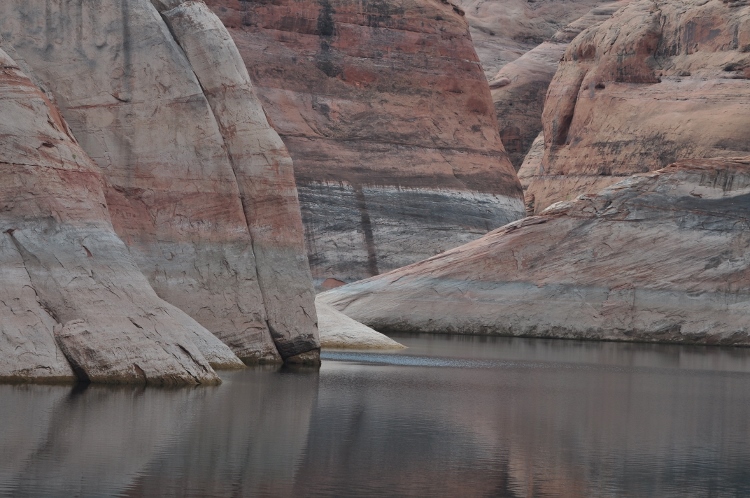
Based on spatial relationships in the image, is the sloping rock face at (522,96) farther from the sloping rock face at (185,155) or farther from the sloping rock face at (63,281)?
the sloping rock face at (63,281)

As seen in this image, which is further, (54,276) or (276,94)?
(276,94)

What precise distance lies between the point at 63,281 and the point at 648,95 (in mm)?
50683

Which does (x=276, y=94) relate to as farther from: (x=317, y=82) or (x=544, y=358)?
(x=544, y=358)

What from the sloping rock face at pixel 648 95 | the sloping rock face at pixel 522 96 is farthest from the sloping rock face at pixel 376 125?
the sloping rock face at pixel 522 96

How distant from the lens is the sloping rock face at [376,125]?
5878cm

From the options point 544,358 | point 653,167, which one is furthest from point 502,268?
point 653,167

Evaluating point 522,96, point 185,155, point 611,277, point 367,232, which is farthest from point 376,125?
point 185,155

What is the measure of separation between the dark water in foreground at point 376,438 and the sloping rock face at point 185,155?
6.68 ft

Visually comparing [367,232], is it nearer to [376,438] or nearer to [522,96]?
[522,96]

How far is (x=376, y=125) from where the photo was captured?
61719mm

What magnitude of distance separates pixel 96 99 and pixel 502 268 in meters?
23.3

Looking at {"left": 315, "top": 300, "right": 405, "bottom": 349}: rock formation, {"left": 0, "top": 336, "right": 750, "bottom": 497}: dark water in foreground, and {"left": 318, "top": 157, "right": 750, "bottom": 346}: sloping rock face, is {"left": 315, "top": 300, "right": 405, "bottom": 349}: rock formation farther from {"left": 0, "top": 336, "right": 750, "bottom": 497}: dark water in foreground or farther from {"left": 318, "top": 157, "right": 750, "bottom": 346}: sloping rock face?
{"left": 318, "top": 157, "right": 750, "bottom": 346}: sloping rock face

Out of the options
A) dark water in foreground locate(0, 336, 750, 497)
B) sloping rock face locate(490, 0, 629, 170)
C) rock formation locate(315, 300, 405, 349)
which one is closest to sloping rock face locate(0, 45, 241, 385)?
dark water in foreground locate(0, 336, 750, 497)

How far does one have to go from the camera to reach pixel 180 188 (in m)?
26.7
